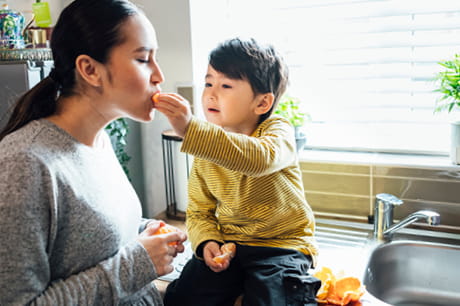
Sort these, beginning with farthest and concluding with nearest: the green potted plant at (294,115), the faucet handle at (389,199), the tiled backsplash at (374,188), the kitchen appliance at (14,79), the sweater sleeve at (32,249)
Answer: the green potted plant at (294,115)
the tiled backsplash at (374,188)
the faucet handle at (389,199)
the kitchen appliance at (14,79)
the sweater sleeve at (32,249)

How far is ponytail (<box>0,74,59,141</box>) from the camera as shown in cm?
90

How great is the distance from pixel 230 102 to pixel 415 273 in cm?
96

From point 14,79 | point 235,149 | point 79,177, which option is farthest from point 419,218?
point 14,79

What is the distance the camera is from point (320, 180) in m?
1.90

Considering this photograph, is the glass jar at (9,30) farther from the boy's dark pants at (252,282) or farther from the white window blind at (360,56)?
the boy's dark pants at (252,282)

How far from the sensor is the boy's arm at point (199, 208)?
1280mm

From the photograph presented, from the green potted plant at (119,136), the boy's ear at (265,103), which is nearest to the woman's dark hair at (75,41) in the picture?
the boy's ear at (265,103)

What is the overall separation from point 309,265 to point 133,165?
117 cm

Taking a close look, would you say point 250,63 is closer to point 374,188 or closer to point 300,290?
point 300,290

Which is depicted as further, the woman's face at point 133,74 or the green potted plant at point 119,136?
the green potted plant at point 119,136

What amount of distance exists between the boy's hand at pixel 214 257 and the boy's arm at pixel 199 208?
2.3 inches

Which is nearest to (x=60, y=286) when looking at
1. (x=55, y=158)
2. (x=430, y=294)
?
(x=55, y=158)

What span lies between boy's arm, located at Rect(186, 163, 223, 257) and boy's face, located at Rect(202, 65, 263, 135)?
16 cm

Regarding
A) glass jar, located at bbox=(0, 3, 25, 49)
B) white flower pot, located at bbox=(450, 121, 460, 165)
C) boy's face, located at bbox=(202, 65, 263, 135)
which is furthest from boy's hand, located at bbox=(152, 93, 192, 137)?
white flower pot, located at bbox=(450, 121, 460, 165)
